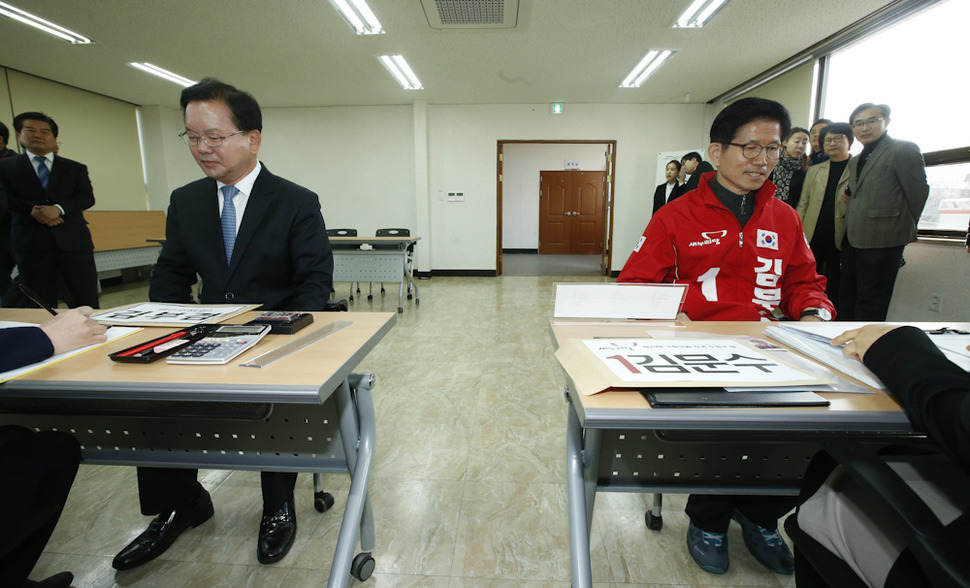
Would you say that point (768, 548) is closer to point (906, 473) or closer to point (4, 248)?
point (906, 473)

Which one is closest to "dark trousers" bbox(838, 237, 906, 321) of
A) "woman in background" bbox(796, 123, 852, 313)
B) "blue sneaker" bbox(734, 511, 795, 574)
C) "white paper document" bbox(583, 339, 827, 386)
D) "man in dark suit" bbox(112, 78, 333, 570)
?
"woman in background" bbox(796, 123, 852, 313)

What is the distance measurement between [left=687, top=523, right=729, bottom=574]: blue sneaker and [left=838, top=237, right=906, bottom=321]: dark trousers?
2618mm

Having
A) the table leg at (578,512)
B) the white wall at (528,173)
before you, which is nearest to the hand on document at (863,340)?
the table leg at (578,512)

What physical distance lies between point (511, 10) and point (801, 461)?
3612 mm

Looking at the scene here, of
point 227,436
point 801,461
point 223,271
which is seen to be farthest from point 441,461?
point 801,461

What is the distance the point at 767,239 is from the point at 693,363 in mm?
955

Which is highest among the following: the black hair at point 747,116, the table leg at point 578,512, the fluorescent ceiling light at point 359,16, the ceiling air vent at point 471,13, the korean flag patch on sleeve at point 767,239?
the fluorescent ceiling light at point 359,16

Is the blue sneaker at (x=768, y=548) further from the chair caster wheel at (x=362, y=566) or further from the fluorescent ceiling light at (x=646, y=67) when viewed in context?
the fluorescent ceiling light at (x=646, y=67)

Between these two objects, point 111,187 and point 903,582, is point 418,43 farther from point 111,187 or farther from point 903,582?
point 111,187

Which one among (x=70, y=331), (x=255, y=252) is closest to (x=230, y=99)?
(x=255, y=252)

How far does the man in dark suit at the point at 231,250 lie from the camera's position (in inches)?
50.7

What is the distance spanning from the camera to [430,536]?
4.42 ft

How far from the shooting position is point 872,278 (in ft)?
9.34

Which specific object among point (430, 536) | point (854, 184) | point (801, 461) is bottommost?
point (430, 536)
